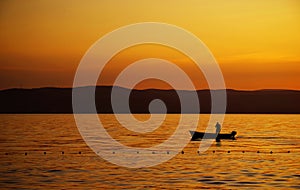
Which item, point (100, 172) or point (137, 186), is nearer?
point (137, 186)

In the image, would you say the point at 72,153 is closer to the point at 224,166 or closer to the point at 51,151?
the point at 51,151

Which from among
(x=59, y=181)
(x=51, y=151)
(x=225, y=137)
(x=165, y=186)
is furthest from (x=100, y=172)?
(x=225, y=137)

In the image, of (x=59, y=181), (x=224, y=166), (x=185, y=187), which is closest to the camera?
(x=185, y=187)

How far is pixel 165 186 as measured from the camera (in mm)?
41969

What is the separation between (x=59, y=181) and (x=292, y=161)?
2722cm

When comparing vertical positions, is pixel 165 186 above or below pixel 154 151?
below

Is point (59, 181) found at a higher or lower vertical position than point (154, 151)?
lower

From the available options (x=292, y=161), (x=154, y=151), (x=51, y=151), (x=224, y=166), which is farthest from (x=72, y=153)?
(x=292, y=161)

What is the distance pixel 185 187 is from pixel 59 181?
1008 centimetres

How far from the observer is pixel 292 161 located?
5994 centimetres

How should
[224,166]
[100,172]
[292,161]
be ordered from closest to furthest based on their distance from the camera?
1. [100,172]
2. [224,166]
3. [292,161]

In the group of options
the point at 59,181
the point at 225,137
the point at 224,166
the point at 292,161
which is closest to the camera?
the point at 59,181

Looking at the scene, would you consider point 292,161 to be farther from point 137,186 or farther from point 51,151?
point 51,151

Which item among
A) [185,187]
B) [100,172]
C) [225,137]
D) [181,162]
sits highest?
[225,137]
